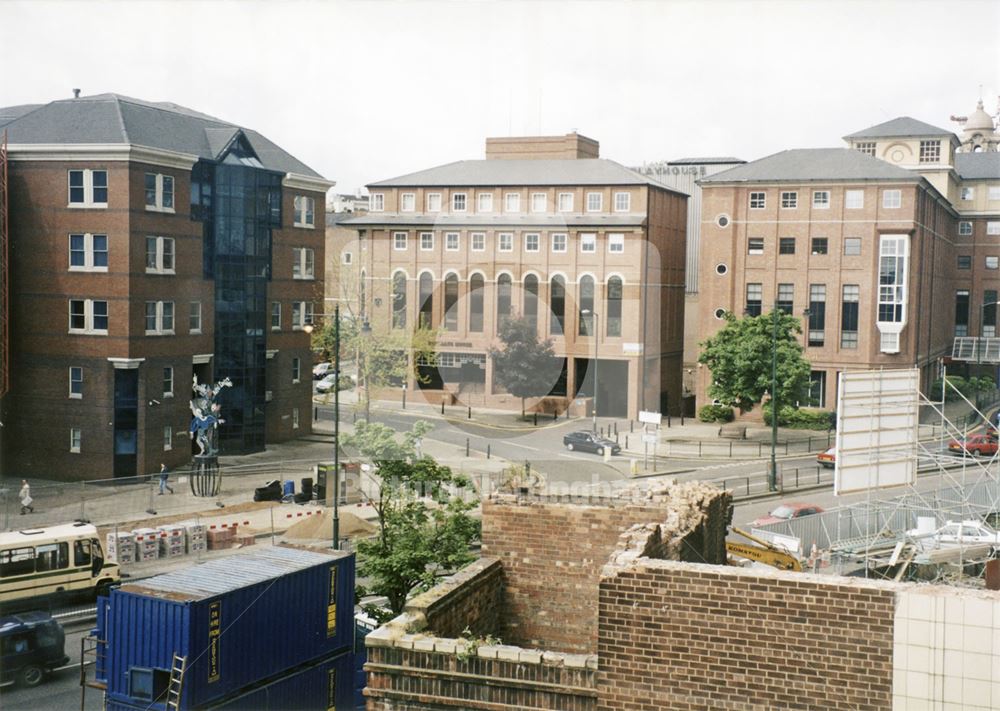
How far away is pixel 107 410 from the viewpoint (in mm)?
33031


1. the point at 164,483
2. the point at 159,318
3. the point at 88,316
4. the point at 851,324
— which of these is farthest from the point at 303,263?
the point at 851,324

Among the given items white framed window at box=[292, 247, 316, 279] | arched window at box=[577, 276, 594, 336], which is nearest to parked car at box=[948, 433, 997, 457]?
arched window at box=[577, 276, 594, 336]

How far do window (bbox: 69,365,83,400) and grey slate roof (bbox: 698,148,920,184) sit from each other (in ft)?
97.6

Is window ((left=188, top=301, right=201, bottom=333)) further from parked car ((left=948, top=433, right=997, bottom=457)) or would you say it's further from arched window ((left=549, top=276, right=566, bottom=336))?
parked car ((left=948, top=433, right=997, bottom=457))

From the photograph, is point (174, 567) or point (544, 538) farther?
point (174, 567)

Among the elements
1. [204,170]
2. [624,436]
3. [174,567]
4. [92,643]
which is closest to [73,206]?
[204,170]

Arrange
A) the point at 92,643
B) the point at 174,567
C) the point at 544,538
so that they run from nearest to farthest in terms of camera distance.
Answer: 1. the point at 544,538
2. the point at 92,643
3. the point at 174,567

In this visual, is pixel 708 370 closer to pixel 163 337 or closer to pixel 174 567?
pixel 163 337

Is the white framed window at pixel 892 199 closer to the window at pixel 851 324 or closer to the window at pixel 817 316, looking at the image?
the window at pixel 851 324

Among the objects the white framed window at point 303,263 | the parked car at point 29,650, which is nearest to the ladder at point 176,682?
the parked car at point 29,650

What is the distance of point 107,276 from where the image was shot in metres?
33.1

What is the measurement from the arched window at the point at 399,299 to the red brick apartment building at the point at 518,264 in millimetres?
41

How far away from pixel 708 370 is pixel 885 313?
8.73 m

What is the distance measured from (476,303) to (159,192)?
14.0 meters
